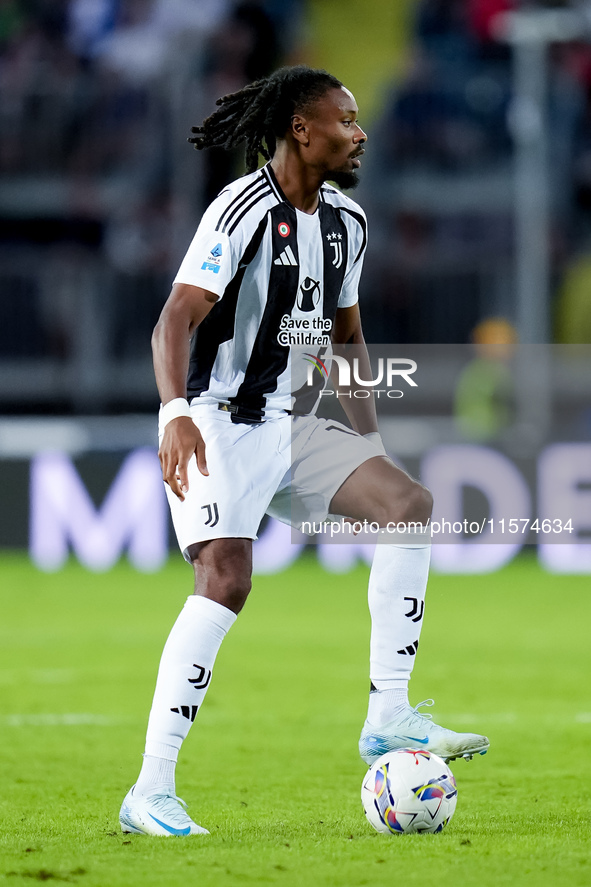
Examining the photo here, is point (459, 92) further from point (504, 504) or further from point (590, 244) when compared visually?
point (504, 504)

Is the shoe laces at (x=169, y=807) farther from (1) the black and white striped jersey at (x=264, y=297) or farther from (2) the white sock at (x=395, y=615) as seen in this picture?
(1) the black and white striped jersey at (x=264, y=297)

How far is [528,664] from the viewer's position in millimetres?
8039

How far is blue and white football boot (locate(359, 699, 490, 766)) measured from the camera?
412 cm

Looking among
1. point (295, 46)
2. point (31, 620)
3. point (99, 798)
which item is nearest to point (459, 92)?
point (295, 46)

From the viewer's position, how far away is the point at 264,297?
430 cm

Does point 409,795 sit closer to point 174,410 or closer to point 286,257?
point 174,410

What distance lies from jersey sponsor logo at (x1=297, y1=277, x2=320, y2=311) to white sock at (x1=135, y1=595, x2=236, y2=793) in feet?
3.16

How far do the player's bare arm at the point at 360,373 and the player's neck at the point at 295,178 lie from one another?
18.1 inches

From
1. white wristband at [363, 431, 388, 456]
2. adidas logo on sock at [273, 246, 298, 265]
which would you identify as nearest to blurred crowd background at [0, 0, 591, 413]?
white wristband at [363, 431, 388, 456]

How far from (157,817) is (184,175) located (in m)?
11.2

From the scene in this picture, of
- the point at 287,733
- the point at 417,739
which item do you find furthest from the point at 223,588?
the point at 287,733

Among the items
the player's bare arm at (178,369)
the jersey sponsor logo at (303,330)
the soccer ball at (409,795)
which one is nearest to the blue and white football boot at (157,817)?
the soccer ball at (409,795)

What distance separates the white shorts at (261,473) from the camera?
409 centimetres

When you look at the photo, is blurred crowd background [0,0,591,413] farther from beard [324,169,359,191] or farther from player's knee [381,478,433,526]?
player's knee [381,478,433,526]
